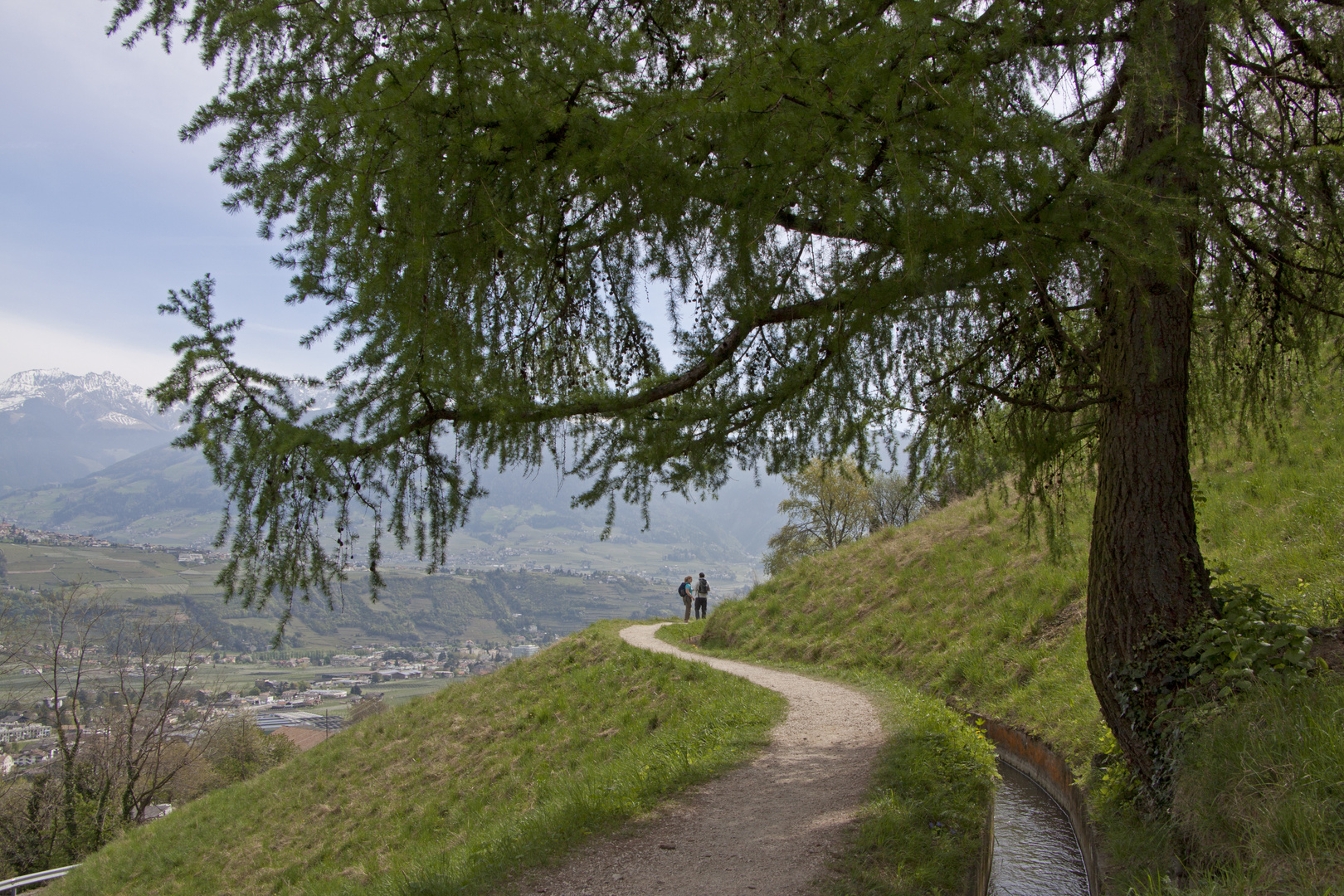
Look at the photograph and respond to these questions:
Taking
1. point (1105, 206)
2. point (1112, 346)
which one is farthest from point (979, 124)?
point (1112, 346)

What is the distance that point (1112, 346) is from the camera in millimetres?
4918

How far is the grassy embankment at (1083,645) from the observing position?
2.96 meters

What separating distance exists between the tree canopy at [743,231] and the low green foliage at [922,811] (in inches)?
49.1

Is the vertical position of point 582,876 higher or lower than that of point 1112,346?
lower

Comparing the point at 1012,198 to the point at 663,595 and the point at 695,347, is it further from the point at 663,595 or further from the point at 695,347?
the point at 663,595

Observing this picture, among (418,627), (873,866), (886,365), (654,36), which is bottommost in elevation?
(418,627)

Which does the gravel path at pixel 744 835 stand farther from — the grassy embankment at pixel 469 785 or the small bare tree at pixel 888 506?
the small bare tree at pixel 888 506

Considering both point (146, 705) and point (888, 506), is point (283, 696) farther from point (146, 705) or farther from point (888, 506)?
point (888, 506)

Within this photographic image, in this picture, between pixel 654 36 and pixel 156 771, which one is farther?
pixel 156 771

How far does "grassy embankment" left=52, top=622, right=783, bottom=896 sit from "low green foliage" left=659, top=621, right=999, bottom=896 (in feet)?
5.21

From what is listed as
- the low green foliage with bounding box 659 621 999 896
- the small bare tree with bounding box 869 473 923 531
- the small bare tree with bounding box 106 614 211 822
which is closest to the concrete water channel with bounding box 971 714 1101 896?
the low green foliage with bounding box 659 621 999 896

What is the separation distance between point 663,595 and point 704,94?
522ft

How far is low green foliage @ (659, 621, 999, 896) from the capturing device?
12.8 ft

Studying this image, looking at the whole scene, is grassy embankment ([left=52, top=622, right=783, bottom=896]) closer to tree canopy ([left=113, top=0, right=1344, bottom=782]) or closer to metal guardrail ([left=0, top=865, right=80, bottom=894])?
metal guardrail ([left=0, top=865, right=80, bottom=894])
